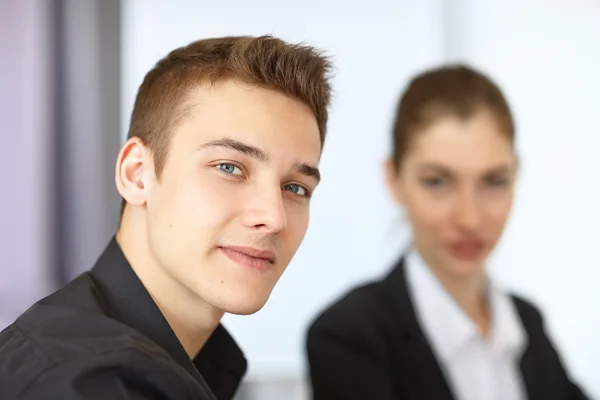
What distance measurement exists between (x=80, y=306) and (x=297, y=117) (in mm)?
264

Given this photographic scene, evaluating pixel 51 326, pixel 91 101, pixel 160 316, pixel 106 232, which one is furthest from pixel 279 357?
pixel 51 326

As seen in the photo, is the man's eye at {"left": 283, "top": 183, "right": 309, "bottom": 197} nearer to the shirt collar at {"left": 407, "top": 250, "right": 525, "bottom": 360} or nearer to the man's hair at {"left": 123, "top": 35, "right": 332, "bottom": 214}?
the man's hair at {"left": 123, "top": 35, "right": 332, "bottom": 214}

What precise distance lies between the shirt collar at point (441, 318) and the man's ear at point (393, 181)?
3.7 inches

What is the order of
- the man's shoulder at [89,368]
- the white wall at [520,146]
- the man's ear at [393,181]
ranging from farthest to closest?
the white wall at [520,146], the man's ear at [393,181], the man's shoulder at [89,368]

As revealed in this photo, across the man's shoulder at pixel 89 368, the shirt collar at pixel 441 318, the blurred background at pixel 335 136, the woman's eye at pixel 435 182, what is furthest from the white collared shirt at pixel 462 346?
the man's shoulder at pixel 89 368

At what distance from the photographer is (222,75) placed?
701 millimetres

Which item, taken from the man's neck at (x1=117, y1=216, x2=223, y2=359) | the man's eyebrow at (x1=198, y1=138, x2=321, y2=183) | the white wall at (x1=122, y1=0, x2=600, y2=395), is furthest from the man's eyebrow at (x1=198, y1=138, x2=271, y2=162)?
the white wall at (x1=122, y1=0, x2=600, y2=395)

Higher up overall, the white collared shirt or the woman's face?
the woman's face

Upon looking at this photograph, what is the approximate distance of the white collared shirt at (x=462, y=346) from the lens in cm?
113

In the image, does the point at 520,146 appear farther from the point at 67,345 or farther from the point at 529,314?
the point at 67,345

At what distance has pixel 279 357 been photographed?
1526 mm

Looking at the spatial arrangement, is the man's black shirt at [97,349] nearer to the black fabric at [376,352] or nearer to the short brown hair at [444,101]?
the black fabric at [376,352]

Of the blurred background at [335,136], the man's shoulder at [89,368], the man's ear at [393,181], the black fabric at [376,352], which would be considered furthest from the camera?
the blurred background at [335,136]

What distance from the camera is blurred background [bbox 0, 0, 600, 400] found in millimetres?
1399
